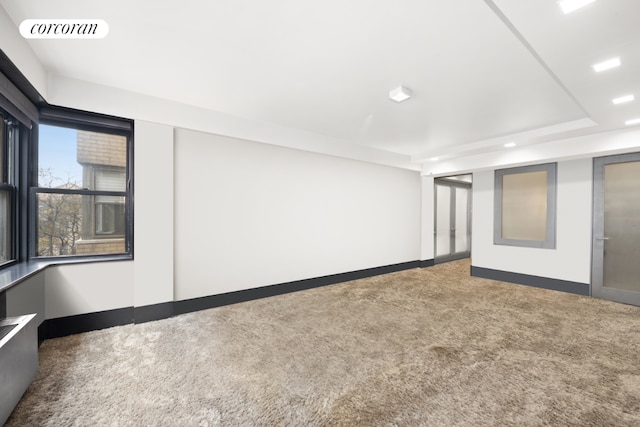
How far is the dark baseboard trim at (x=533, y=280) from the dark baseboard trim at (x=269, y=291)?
1.81m

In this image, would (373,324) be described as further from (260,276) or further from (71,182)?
(71,182)

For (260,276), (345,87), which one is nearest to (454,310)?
(260,276)

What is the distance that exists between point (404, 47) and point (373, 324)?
2868 millimetres

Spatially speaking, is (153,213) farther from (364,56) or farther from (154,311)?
(364,56)

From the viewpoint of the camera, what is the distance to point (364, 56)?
2.35m

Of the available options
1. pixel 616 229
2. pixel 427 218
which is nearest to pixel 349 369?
pixel 616 229

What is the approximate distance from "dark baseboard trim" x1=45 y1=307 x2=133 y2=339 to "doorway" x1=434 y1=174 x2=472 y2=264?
21.3 ft

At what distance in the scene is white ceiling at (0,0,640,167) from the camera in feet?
5.95

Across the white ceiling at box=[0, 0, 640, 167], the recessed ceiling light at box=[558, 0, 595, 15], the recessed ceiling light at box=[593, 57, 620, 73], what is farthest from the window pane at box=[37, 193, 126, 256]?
the recessed ceiling light at box=[593, 57, 620, 73]

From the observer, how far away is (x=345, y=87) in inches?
116

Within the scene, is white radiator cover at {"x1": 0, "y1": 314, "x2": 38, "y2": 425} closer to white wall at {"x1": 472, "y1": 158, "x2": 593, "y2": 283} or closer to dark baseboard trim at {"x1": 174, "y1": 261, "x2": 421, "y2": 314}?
dark baseboard trim at {"x1": 174, "y1": 261, "x2": 421, "y2": 314}

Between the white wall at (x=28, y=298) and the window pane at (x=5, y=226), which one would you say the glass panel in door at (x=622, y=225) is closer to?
the white wall at (x=28, y=298)

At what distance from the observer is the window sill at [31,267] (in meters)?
2.22

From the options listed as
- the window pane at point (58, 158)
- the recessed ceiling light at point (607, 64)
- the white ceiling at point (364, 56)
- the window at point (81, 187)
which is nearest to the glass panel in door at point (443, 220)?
the white ceiling at point (364, 56)
